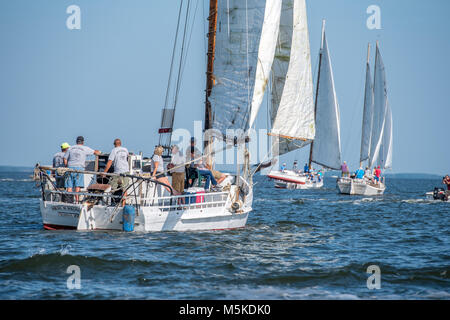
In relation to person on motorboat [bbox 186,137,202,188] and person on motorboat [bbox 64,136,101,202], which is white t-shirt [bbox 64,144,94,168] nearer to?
person on motorboat [bbox 64,136,101,202]

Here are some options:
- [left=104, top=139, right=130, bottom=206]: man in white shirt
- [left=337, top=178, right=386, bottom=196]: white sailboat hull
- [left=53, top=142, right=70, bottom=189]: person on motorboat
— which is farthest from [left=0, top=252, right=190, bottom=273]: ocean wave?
[left=337, top=178, right=386, bottom=196]: white sailboat hull

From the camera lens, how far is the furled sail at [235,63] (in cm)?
2223

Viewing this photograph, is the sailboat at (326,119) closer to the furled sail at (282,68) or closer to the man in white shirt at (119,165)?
the furled sail at (282,68)

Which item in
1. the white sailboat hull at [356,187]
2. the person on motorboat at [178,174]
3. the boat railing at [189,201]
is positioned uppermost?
the person on motorboat at [178,174]

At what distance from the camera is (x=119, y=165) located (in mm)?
18016

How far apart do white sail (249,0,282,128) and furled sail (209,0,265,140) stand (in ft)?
0.62

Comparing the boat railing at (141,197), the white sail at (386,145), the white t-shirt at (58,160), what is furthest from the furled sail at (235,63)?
the white sail at (386,145)

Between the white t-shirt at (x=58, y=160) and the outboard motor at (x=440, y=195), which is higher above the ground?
the white t-shirt at (x=58, y=160)

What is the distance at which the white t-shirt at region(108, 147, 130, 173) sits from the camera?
18016 mm

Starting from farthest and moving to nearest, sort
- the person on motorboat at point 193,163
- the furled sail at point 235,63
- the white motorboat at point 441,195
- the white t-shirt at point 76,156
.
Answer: the white motorboat at point 441,195 → the furled sail at point 235,63 → the person on motorboat at point 193,163 → the white t-shirt at point 76,156

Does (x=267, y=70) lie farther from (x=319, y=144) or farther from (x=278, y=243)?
(x=319, y=144)

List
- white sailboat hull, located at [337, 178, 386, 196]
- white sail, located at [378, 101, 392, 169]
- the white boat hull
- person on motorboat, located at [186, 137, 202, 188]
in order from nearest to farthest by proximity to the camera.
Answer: the white boat hull
person on motorboat, located at [186, 137, 202, 188]
white sailboat hull, located at [337, 178, 386, 196]
white sail, located at [378, 101, 392, 169]

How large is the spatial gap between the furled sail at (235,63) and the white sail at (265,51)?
19cm
